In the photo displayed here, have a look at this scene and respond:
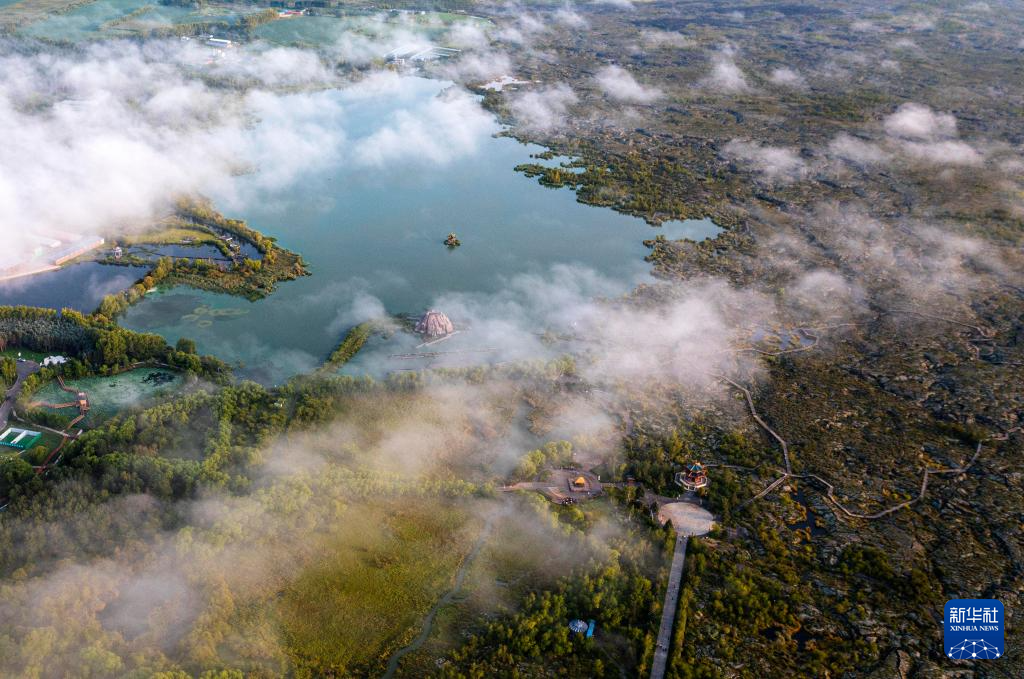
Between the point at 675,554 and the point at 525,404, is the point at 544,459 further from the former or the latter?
the point at 675,554

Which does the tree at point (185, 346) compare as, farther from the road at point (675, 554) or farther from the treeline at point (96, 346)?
Answer: the road at point (675, 554)

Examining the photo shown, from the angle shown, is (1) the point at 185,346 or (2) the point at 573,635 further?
(1) the point at 185,346

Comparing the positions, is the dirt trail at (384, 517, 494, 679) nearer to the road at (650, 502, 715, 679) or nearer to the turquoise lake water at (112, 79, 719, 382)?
the road at (650, 502, 715, 679)

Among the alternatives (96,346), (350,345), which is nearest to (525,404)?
(350,345)

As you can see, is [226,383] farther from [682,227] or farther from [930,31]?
[930,31]

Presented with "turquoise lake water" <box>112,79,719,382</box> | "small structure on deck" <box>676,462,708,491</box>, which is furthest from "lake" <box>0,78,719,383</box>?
"small structure on deck" <box>676,462,708,491</box>
